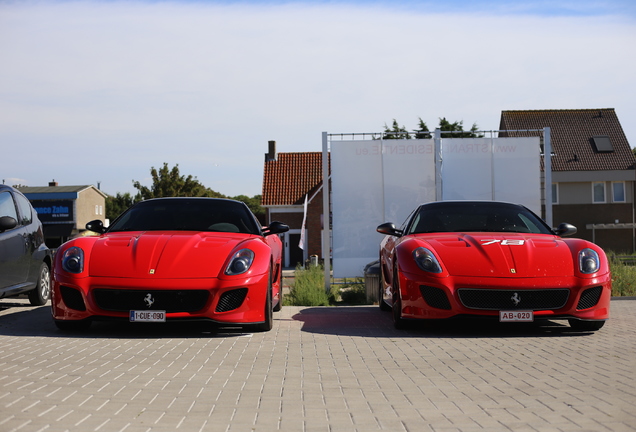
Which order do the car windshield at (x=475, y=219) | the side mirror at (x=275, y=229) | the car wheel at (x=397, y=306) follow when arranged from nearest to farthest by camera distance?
1. the car wheel at (x=397, y=306)
2. the car windshield at (x=475, y=219)
3. the side mirror at (x=275, y=229)

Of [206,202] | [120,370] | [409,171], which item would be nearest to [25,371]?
[120,370]

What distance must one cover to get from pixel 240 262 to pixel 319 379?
2.48 metres

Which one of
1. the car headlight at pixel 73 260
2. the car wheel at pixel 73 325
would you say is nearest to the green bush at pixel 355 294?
the car wheel at pixel 73 325

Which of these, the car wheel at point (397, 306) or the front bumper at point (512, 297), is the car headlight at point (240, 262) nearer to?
the car wheel at point (397, 306)

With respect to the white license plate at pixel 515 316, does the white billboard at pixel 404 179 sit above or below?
above

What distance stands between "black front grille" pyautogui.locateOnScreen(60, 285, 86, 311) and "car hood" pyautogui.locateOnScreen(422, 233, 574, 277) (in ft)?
11.9

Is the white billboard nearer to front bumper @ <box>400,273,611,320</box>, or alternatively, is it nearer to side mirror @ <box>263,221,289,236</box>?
side mirror @ <box>263,221,289,236</box>

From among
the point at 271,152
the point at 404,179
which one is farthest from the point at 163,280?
the point at 271,152

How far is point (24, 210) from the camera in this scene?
36.8 ft

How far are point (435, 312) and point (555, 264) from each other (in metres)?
1.30

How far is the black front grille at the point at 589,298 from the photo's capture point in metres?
7.96

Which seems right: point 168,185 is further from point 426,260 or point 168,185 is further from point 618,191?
point 426,260

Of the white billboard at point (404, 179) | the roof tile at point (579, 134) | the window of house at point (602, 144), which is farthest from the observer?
the window of house at point (602, 144)

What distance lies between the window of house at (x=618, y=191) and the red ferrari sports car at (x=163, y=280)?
44067mm
